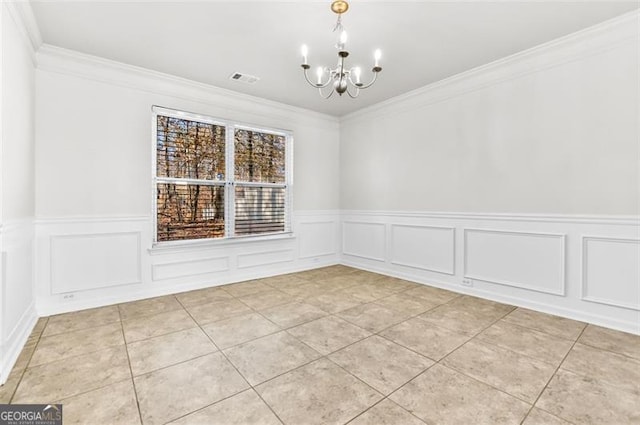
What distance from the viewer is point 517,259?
3.42 metres

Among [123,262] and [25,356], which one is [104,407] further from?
[123,262]

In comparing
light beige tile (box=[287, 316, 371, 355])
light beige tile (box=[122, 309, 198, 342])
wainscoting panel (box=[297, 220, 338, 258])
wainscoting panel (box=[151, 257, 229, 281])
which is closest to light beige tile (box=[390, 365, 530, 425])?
light beige tile (box=[287, 316, 371, 355])

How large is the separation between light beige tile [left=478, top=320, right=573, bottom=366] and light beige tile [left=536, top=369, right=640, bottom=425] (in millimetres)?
265

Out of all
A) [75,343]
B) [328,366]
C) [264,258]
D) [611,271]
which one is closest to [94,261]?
[75,343]

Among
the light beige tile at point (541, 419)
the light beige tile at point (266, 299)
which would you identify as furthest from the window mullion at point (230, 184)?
the light beige tile at point (541, 419)

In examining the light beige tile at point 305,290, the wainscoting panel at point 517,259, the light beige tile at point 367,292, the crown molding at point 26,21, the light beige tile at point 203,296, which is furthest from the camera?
the light beige tile at point 305,290

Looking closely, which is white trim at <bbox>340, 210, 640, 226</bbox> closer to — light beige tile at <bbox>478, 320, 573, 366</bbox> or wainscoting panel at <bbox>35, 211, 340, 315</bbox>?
light beige tile at <bbox>478, 320, 573, 366</bbox>

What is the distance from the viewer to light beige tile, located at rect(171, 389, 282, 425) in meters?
1.61

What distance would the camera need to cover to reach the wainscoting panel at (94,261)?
321 cm

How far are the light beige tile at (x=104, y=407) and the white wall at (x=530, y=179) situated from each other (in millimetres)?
3644

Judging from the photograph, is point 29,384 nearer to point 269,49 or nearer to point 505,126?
point 269,49

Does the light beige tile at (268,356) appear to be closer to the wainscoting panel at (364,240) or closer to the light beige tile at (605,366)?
the light beige tile at (605,366)

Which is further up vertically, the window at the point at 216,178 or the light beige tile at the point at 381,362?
the window at the point at 216,178

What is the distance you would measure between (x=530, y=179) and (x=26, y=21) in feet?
16.5
